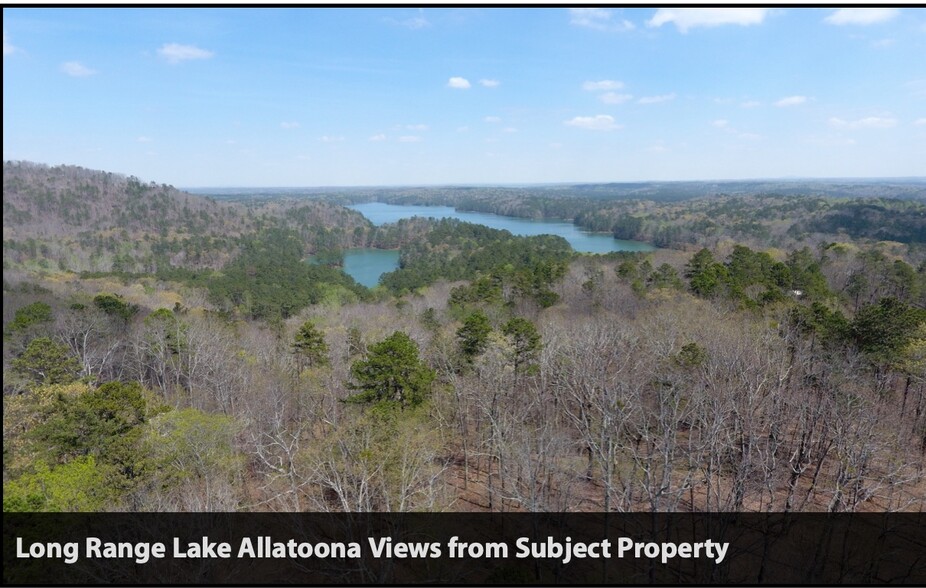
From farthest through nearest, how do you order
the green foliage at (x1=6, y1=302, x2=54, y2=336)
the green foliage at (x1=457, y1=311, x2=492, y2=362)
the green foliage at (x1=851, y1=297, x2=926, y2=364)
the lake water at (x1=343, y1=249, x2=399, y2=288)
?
1. the lake water at (x1=343, y1=249, x2=399, y2=288)
2. the green foliage at (x1=6, y1=302, x2=54, y2=336)
3. the green foliage at (x1=457, y1=311, x2=492, y2=362)
4. the green foliage at (x1=851, y1=297, x2=926, y2=364)

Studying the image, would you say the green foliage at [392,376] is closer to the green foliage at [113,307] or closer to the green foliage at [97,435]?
the green foliage at [97,435]

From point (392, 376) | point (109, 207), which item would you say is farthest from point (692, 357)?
point (109, 207)

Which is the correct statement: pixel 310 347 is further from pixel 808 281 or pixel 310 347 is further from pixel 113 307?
pixel 808 281

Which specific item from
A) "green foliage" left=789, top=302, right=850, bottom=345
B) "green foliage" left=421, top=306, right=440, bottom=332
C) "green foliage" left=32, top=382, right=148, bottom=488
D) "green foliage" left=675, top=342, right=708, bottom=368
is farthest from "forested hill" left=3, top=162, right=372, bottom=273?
"green foliage" left=789, top=302, right=850, bottom=345

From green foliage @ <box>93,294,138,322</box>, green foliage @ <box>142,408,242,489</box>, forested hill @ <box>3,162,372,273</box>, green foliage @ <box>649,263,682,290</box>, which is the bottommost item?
green foliage @ <box>142,408,242,489</box>

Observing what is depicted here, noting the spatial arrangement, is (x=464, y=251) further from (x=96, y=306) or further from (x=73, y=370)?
(x=73, y=370)

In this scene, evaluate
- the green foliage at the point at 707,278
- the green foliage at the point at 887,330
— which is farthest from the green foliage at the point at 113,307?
the green foliage at the point at 887,330

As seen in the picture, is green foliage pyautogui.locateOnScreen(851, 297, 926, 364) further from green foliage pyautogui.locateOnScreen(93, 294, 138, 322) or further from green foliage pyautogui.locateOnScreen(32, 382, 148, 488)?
green foliage pyautogui.locateOnScreen(93, 294, 138, 322)
